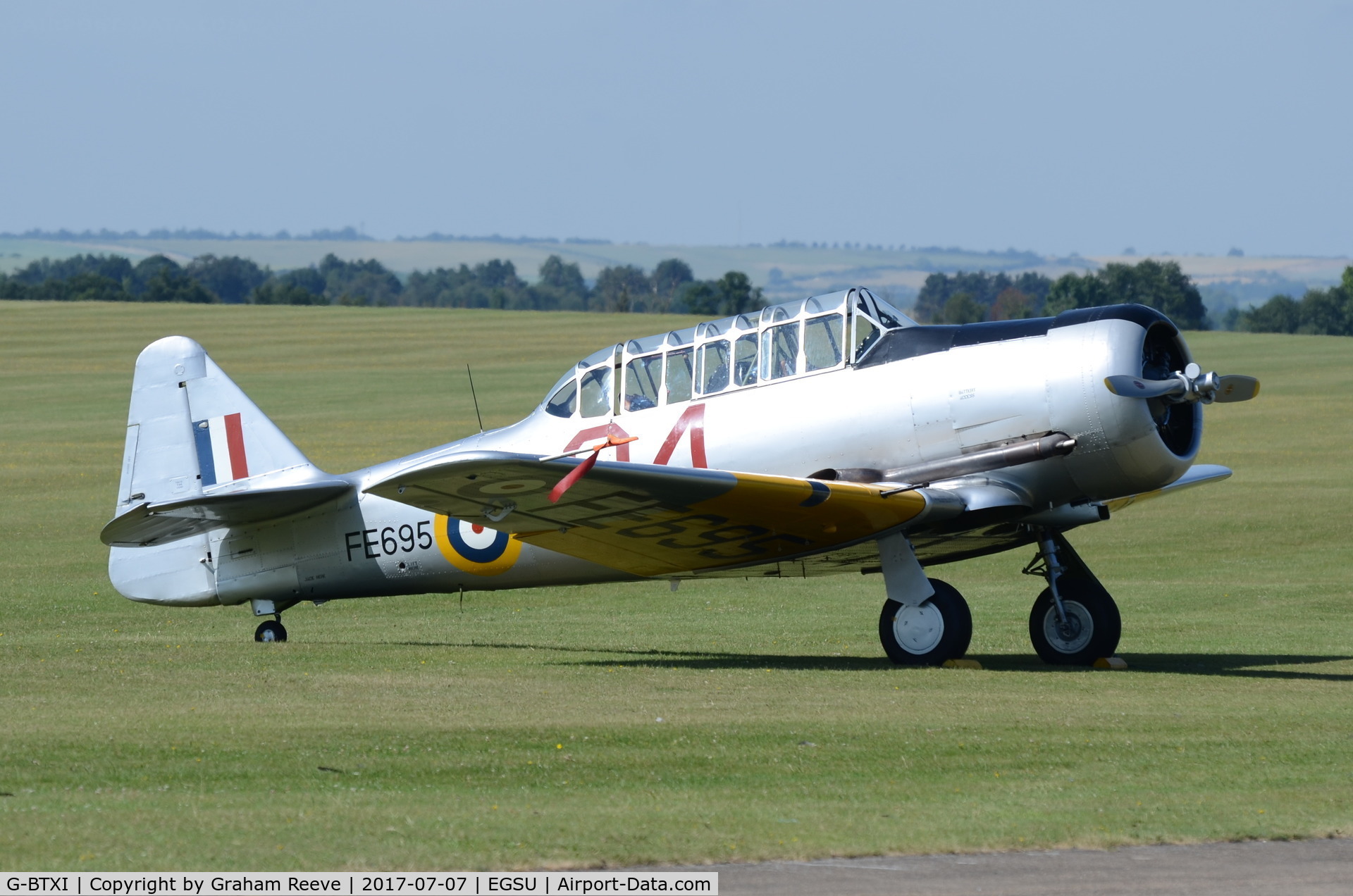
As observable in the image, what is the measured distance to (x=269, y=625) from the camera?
1541cm

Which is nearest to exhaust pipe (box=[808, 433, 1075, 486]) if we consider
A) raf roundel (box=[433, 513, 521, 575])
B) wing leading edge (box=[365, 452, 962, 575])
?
wing leading edge (box=[365, 452, 962, 575])

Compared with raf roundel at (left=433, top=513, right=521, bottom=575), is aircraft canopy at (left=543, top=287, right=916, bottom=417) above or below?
above

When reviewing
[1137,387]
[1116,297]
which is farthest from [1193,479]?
[1116,297]

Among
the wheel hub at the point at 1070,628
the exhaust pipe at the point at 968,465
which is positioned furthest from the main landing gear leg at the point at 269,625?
→ the wheel hub at the point at 1070,628

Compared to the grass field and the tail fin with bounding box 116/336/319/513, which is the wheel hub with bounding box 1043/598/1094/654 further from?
the tail fin with bounding box 116/336/319/513

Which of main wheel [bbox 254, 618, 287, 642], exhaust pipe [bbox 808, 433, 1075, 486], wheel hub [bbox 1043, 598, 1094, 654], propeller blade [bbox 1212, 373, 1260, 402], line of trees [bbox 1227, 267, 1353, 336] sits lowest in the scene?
line of trees [bbox 1227, 267, 1353, 336]

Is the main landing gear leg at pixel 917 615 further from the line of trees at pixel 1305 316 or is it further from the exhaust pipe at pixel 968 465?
the line of trees at pixel 1305 316

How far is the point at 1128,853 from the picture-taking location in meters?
6.96

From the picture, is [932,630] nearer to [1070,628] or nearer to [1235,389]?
[1070,628]

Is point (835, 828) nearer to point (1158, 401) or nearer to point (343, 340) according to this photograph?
point (1158, 401)

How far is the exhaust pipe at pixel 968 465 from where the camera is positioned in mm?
12602

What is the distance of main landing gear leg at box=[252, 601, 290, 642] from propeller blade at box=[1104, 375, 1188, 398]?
25.6 ft

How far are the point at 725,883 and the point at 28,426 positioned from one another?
45.3 meters

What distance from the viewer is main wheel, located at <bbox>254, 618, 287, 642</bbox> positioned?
50.3 ft
